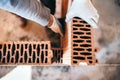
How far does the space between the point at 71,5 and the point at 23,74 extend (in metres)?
1.48

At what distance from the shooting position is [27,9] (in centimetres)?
205

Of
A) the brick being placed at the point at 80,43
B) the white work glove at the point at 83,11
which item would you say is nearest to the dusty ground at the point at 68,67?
the brick being placed at the point at 80,43

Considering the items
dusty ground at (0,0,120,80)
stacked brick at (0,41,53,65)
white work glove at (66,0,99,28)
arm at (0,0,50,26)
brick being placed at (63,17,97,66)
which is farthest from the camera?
dusty ground at (0,0,120,80)

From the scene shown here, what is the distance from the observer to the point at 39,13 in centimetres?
230

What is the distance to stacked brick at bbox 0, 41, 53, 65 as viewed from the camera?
3.06 m

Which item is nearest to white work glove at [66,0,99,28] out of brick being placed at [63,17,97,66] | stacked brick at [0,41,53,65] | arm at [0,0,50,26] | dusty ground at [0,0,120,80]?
brick being placed at [63,17,97,66]

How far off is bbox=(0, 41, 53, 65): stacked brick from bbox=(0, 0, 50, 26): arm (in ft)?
2.11

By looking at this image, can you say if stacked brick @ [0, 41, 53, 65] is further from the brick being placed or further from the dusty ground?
the brick being placed

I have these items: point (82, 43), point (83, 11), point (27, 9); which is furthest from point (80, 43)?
point (27, 9)

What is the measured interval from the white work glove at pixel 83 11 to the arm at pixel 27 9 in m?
0.32

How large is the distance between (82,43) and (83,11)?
1.36 feet

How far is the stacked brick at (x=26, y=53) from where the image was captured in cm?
306

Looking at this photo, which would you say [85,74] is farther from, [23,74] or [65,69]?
[23,74]

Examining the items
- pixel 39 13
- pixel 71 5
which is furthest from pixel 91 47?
pixel 39 13
